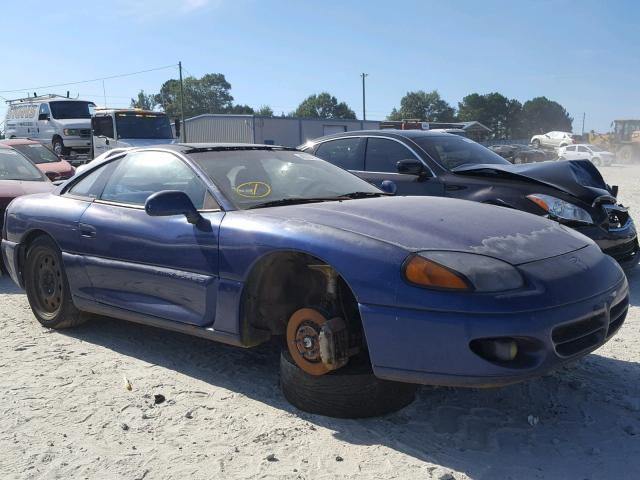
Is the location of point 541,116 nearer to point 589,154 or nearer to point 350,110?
point 350,110

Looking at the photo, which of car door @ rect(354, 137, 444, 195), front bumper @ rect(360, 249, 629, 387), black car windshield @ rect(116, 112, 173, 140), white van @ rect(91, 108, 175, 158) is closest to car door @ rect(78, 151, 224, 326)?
front bumper @ rect(360, 249, 629, 387)

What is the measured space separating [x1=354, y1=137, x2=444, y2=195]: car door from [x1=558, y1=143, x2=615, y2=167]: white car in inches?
1521

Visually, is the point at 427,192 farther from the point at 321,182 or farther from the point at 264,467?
the point at 264,467

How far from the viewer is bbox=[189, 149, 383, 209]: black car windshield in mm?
3707

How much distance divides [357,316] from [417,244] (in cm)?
50

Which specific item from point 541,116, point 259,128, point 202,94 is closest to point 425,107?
point 541,116

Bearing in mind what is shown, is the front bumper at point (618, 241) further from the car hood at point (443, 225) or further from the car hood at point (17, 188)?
the car hood at point (17, 188)

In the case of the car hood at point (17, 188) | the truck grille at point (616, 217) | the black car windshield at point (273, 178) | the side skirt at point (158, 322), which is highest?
the black car windshield at point (273, 178)

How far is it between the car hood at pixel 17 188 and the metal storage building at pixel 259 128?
31.3 metres

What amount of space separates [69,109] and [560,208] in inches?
785

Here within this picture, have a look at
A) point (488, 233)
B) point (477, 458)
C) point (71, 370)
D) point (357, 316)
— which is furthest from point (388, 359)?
point (71, 370)

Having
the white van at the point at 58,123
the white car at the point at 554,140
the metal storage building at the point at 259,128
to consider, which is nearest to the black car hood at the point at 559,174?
the white van at the point at 58,123

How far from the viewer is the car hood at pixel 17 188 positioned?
675 centimetres

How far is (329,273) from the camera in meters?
3.08
